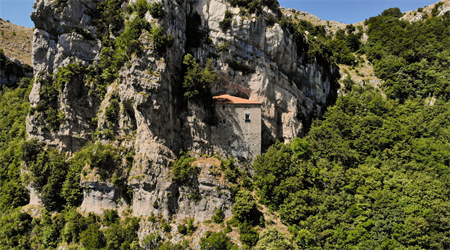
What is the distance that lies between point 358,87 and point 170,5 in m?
48.4

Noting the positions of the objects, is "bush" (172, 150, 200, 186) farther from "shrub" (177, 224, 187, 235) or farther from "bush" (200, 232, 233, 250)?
"bush" (200, 232, 233, 250)

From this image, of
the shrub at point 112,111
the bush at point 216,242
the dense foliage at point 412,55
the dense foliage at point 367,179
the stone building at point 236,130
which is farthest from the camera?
the dense foliage at point 412,55

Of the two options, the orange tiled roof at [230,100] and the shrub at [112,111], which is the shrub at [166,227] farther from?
the orange tiled roof at [230,100]

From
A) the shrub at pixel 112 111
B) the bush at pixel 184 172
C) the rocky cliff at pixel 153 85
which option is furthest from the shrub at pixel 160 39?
the bush at pixel 184 172

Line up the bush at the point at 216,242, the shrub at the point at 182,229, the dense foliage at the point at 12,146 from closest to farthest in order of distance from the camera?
the bush at the point at 216,242, the shrub at the point at 182,229, the dense foliage at the point at 12,146

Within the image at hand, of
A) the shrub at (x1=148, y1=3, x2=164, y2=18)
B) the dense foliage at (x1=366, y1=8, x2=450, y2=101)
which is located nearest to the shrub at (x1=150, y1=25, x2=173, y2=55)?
the shrub at (x1=148, y1=3, x2=164, y2=18)

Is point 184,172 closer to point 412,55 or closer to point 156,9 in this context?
point 156,9

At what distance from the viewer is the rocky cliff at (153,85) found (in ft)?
137

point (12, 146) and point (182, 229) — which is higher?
point (12, 146)

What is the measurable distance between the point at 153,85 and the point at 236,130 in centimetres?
1514

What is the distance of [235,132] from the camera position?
155 ft

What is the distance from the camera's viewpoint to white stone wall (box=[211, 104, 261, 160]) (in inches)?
1850

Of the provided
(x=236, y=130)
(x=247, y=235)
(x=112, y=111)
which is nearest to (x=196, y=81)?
(x=236, y=130)

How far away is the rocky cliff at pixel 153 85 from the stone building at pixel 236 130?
2178 mm
